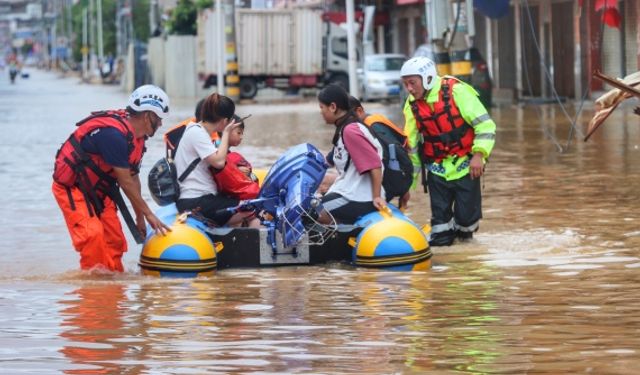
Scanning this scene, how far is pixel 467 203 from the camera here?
12617mm

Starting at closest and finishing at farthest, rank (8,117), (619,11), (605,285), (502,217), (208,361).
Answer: (208,361) → (605,285) → (502,217) → (619,11) → (8,117)

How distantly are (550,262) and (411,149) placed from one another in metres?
1.69

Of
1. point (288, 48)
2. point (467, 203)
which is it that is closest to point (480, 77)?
point (288, 48)

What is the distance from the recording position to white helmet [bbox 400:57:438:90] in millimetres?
12242

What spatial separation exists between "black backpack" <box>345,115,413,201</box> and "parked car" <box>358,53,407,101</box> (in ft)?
105

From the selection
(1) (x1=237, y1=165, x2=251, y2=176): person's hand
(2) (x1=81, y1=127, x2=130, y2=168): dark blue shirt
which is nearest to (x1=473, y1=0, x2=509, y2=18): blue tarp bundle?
(1) (x1=237, y1=165, x2=251, y2=176): person's hand

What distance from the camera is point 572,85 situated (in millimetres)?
41281

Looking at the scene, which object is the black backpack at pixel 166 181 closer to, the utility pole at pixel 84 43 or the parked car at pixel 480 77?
the parked car at pixel 480 77

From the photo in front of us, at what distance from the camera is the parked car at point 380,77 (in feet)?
149

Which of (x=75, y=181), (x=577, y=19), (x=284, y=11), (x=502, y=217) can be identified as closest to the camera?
(x=75, y=181)

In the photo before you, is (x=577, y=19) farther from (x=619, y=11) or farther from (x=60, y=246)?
(x=60, y=246)

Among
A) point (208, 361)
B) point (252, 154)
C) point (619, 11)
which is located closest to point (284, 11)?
point (619, 11)

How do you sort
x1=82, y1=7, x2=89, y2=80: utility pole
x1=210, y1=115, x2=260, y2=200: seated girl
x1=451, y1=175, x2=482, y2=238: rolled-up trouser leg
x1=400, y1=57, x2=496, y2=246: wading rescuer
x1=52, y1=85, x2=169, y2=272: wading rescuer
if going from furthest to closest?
x1=82, y1=7, x2=89, y2=80: utility pole
x1=451, y1=175, x2=482, y2=238: rolled-up trouser leg
x1=400, y1=57, x2=496, y2=246: wading rescuer
x1=210, y1=115, x2=260, y2=200: seated girl
x1=52, y1=85, x2=169, y2=272: wading rescuer

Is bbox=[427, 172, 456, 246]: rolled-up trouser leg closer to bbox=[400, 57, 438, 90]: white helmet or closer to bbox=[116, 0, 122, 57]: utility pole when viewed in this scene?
bbox=[400, 57, 438, 90]: white helmet
